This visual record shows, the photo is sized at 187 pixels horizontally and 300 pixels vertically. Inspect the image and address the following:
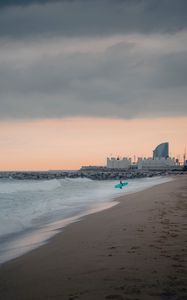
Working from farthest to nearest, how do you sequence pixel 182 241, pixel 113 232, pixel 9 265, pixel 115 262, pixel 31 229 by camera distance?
pixel 31 229, pixel 113 232, pixel 182 241, pixel 9 265, pixel 115 262

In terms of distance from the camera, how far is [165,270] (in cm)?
511

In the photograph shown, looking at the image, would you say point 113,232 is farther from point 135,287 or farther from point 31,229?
point 135,287

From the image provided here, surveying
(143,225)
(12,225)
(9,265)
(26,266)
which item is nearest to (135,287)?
(26,266)

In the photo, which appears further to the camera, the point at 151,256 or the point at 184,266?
the point at 151,256

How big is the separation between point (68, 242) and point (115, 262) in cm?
266

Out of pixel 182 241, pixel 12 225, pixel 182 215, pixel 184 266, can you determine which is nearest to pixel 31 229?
pixel 12 225

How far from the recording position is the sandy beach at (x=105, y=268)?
173 inches

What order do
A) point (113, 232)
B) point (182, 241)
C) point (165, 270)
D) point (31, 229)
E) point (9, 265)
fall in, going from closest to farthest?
point (165, 270) → point (9, 265) → point (182, 241) → point (113, 232) → point (31, 229)

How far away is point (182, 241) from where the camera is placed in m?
7.12

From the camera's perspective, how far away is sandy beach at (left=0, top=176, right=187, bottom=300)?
4.40 m

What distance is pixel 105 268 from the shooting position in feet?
17.7

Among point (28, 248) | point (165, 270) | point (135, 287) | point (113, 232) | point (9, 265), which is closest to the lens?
point (135, 287)

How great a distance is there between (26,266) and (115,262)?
4.94ft

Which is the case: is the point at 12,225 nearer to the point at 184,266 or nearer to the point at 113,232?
the point at 113,232
